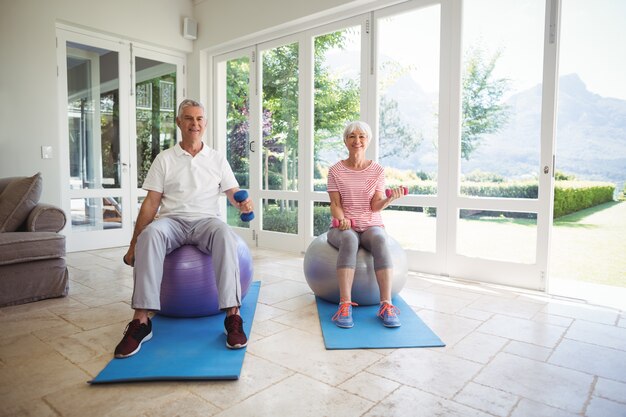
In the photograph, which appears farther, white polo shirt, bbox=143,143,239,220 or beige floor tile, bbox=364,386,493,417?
white polo shirt, bbox=143,143,239,220

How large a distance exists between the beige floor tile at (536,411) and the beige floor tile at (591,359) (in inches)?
18.4

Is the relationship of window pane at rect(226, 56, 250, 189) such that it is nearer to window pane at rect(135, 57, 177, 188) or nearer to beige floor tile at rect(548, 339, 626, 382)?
window pane at rect(135, 57, 177, 188)

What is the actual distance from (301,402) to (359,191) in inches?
60.1

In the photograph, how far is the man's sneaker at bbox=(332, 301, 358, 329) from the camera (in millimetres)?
2525

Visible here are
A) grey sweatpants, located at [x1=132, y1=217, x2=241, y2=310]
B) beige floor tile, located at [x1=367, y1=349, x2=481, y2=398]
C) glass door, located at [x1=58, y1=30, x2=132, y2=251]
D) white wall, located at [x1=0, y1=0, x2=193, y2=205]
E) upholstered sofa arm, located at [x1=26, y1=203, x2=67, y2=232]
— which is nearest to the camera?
beige floor tile, located at [x1=367, y1=349, x2=481, y2=398]

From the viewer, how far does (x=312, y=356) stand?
2139 millimetres

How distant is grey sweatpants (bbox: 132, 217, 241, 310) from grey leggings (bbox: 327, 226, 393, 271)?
666 millimetres

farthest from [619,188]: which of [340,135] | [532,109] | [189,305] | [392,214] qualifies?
[189,305]

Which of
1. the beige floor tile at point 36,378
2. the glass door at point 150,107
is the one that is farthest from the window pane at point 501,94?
the glass door at point 150,107

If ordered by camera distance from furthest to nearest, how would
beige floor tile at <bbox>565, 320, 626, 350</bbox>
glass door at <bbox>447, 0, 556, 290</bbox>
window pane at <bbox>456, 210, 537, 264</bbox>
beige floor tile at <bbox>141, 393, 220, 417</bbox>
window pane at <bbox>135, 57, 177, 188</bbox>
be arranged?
window pane at <bbox>135, 57, 177, 188</bbox>
window pane at <bbox>456, 210, 537, 264</bbox>
glass door at <bbox>447, 0, 556, 290</bbox>
beige floor tile at <bbox>565, 320, 626, 350</bbox>
beige floor tile at <bbox>141, 393, 220, 417</bbox>

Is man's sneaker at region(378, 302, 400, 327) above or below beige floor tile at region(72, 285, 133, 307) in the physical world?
above

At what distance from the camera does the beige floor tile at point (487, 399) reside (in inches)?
64.5

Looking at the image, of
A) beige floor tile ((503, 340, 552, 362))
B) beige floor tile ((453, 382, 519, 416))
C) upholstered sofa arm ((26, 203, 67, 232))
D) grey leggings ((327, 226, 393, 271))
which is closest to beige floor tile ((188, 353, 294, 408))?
beige floor tile ((453, 382, 519, 416))

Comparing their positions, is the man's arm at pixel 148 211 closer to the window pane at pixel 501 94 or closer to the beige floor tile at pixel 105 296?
A: the beige floor tile at pixel 105 296
